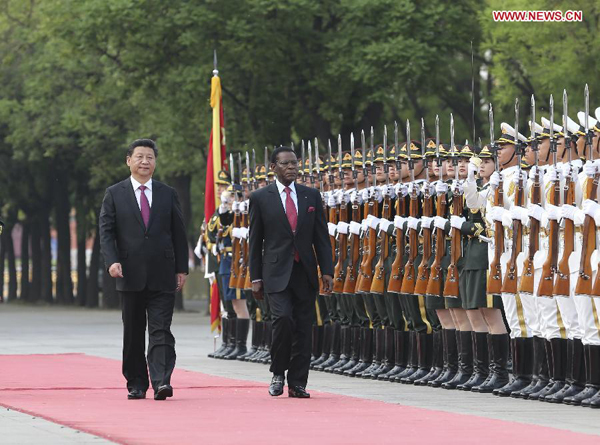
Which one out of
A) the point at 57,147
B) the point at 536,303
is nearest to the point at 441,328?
the point at 536,303

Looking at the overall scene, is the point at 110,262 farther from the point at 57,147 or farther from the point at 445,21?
the point at 57,147

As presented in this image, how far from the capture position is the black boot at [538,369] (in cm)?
1280

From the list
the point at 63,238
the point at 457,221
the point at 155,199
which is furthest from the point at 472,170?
the point at 63,238

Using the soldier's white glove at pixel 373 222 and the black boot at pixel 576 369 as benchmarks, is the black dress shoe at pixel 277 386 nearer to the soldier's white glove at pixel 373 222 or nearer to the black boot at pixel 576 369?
the black boot at pixel 576 369

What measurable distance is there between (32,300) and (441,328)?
119ft

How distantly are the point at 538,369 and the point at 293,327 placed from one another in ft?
6.24

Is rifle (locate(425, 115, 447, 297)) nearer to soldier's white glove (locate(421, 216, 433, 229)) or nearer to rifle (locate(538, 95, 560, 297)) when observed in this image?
soldier's white glove (locate(421, 216, 433, 229))

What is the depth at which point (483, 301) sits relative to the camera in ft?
44.6

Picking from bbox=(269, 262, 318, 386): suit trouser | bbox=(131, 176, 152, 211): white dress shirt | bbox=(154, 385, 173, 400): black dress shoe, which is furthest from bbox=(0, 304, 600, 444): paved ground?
bbox=(131, 176, 152, 211): white dress shirt

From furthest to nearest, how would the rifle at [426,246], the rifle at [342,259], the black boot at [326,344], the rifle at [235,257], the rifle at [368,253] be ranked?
the rifle at [235,257] → the black boot at [326,344] → the rifle at [342,259] → the rifle at [368,253] → the rifle at [426,246]

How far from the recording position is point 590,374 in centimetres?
1191

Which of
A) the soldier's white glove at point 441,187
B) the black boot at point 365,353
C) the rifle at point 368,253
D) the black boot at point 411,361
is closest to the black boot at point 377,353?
the black boot at point 365,353

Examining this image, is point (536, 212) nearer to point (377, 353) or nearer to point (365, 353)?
point (377, 353)

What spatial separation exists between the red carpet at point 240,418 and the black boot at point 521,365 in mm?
1324
